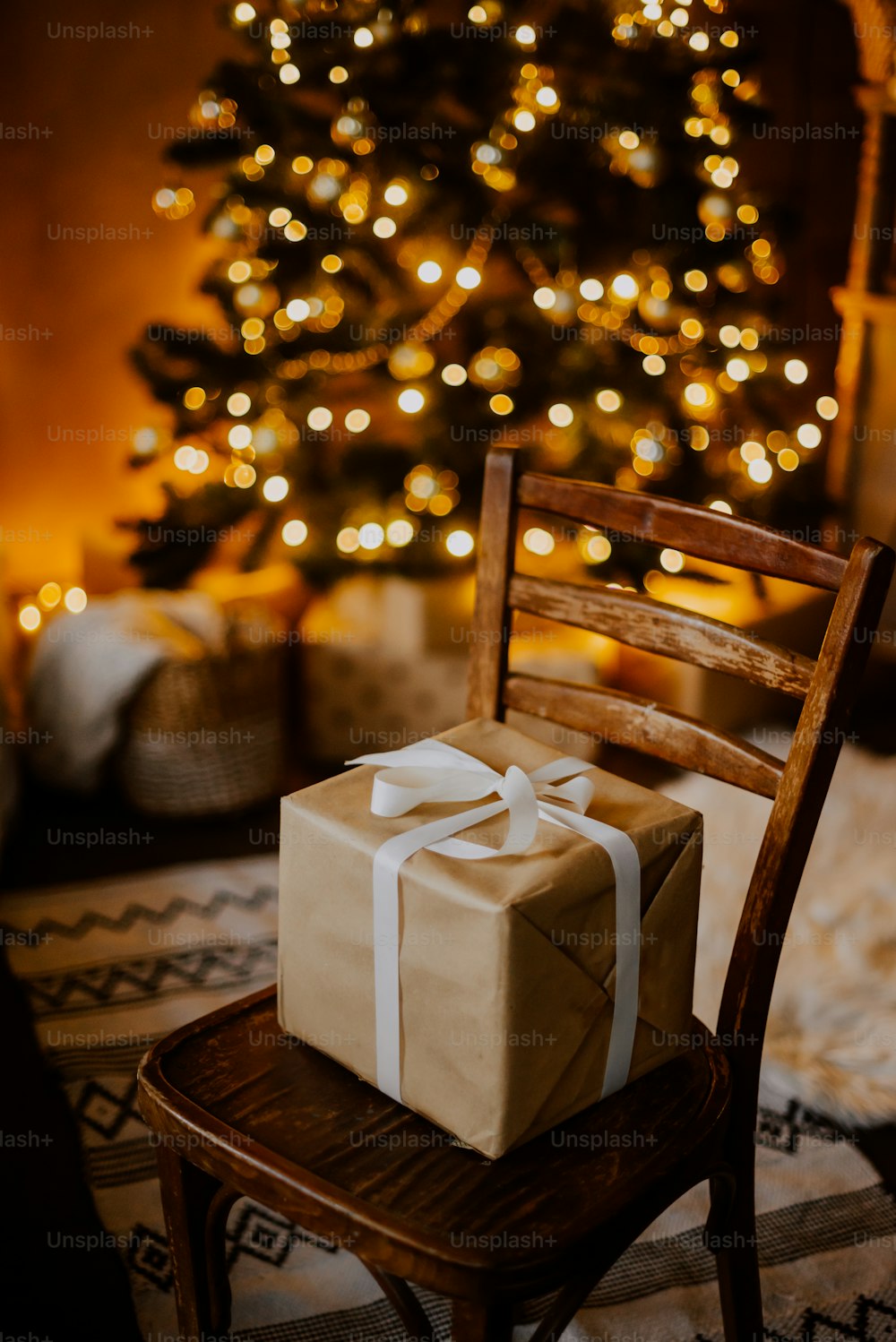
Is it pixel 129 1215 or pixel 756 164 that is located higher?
pixel 756 164

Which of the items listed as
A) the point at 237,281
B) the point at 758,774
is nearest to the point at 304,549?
the point at 237,281

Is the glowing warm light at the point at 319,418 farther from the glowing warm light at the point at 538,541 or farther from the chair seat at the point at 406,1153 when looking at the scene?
the chair seat at the point at 406,1153

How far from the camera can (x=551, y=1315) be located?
35.0 inches

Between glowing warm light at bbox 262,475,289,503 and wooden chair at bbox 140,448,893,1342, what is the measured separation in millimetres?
1314

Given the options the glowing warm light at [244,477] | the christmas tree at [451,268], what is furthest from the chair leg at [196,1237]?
the glowing warm light at [244,477]

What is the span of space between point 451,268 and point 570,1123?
200 cm

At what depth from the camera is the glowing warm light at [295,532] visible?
2.57 m

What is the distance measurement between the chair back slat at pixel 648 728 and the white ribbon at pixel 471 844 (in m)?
0.20

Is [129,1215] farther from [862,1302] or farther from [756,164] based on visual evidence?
[756,164]

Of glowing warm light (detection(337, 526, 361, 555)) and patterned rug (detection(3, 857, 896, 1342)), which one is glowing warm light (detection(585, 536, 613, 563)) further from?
patterned rug (detection(3, 857, 896, 1342))

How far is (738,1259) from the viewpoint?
3.61ft

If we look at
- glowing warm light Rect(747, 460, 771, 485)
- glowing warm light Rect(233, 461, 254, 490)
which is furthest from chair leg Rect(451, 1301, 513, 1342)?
glowing warm light Rect(747, 460, 771, 485)

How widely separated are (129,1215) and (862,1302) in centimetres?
89

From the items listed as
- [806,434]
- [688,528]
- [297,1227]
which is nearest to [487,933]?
[688,528]
